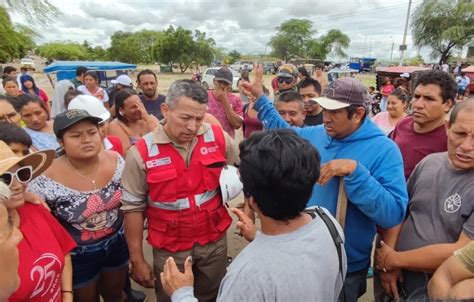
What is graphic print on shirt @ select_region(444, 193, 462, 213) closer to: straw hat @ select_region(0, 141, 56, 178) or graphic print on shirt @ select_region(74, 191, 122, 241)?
graphic print on shirt @ select_region(74, 191, 122, 241)

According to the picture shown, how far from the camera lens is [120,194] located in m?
2.26

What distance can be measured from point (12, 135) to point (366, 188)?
2.14 metres

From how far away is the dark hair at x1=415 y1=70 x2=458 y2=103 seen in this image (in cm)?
259

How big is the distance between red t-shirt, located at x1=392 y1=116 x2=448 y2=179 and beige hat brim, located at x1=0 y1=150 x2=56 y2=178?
2616mm

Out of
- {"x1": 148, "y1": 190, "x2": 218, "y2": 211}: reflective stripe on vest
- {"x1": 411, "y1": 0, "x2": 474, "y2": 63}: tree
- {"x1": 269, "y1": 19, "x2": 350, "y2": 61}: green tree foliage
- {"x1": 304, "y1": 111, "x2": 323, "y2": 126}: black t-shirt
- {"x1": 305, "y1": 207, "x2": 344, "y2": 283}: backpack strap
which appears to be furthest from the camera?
{"x1": 269, "y1": 19, "x2": 350, "y2": 61}: green tree foliage

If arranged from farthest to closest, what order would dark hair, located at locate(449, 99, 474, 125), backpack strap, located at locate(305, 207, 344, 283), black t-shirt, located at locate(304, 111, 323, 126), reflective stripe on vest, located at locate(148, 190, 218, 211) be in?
black t-shirt, located at locate(304, 111, 323, 126)
reflective stripe on vest, located at locate(148, 190, 218, 211)
dark hair, located at locate(449, 99, 474, 125)
backpack strap, located at locate(305, 207, 344, 283)

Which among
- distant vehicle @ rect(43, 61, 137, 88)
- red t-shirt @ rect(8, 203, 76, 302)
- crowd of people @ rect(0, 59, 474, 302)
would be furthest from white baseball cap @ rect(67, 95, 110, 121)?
distant vehicle @ rect(43, 61, 137, 88)

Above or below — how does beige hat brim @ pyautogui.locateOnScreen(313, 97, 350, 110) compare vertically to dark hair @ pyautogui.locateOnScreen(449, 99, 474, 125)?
above

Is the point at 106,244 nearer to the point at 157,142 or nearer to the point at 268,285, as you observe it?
the point at 157,142

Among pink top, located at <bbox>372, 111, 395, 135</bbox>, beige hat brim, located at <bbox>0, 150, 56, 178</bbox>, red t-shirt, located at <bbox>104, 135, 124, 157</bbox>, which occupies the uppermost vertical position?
beige hat brim, located at <bbox>0, 150, 56, 178</bbox>

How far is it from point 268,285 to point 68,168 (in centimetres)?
167

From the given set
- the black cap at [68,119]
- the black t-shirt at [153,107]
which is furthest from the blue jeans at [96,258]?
the black t-shirt at [153,107]

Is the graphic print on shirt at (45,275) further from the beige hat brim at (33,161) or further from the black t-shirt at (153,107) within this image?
the black t-shirt at (153,107)

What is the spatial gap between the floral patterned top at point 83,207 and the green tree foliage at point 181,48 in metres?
45.1
